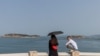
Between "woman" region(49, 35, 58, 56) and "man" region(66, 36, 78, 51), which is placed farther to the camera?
"man" region(66, 36, 78, 51)

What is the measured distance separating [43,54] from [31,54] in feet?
2.67

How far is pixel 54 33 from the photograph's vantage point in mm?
16719

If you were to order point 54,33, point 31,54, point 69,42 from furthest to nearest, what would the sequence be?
point 69,42, point 31,54, point 54,33

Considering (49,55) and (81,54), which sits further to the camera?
(81,54)

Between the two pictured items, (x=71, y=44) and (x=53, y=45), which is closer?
(x=53, y=45)

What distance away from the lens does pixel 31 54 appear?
1792 centimetres

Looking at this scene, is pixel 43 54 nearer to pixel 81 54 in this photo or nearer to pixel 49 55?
pixel 49 55

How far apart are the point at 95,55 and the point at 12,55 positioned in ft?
16.1

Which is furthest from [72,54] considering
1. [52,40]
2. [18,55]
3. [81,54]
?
[18,55]

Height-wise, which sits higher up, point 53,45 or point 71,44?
point 71,44

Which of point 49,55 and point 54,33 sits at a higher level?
point 54,33

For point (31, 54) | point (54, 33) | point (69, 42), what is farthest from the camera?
point (69, 42)

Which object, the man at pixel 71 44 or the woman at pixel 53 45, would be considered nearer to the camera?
the woman at pixel 53 45

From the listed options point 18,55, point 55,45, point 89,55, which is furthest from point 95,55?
point 18,55
